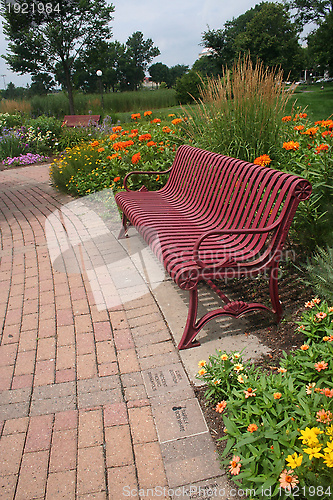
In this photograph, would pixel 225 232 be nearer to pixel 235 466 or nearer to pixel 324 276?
pixel 324 276

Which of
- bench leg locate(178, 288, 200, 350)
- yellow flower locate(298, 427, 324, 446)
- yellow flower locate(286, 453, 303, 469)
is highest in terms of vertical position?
yellow flower locate(298, 427, 324, 446)

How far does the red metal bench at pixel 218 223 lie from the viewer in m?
2.59

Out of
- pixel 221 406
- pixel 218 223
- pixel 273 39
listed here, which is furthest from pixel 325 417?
pixel 273 39

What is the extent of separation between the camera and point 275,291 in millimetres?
2832

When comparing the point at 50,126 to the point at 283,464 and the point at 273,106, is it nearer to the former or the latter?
the point at 273,106

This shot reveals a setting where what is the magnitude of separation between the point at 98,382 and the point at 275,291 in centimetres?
135

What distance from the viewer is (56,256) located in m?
4.50

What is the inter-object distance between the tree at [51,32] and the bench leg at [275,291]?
77.9 feet

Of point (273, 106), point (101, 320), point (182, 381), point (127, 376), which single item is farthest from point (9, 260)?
point (273, 106)

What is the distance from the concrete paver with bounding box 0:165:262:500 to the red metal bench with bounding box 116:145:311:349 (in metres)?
0.42

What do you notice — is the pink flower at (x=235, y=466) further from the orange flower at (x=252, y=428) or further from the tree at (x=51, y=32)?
the tree at (x=51, y=32)

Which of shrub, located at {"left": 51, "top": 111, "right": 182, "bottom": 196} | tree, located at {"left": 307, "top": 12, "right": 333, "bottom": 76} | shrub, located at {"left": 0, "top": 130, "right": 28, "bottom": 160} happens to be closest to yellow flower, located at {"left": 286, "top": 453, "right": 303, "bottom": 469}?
shrub, located at {"left": 51, "top": 111, "right": 182, "bottom": 196}

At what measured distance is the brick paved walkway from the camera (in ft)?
6.17

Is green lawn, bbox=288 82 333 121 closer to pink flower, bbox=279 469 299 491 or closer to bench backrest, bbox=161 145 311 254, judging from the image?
bench backrest, bbox=161 145 311 254
